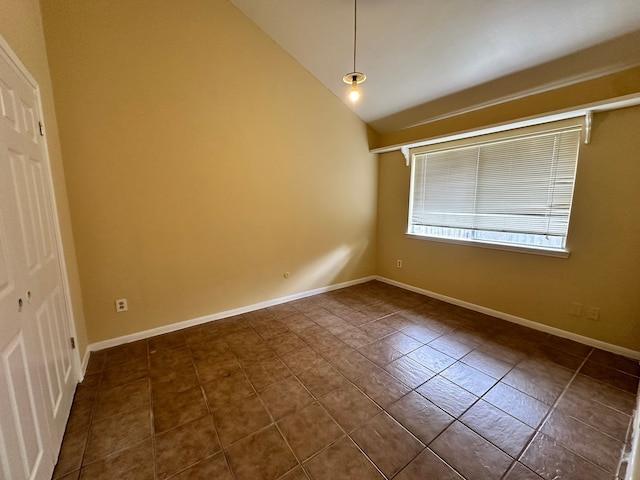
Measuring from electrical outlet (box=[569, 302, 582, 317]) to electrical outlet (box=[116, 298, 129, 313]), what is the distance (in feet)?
14.1

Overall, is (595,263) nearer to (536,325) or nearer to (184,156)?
(536,325)

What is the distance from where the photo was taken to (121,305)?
252 centimetres

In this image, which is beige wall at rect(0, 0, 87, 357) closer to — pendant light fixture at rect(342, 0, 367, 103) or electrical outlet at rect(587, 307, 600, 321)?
pendant light fixture at rect(342, 0, 367, 103)

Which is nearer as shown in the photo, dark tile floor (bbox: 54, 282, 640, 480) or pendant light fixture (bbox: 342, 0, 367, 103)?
dark tile floor (bbox: 54, 282, 640, 480)

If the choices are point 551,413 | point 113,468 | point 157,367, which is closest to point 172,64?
point 157,367

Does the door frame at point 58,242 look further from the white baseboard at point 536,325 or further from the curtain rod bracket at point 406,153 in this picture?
the white baseboard at point 536,325

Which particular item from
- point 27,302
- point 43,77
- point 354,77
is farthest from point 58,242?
point 354,77

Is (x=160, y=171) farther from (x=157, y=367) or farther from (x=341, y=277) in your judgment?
(x=341, y=277)

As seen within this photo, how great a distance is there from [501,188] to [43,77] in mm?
4188

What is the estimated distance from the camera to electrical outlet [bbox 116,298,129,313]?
8.22ft

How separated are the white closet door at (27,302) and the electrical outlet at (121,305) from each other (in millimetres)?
739

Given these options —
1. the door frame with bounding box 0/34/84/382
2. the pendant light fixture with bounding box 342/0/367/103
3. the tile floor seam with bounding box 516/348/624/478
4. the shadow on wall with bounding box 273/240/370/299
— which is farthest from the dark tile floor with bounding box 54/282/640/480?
the pendant light fixture with bounding box 342/0/367/103

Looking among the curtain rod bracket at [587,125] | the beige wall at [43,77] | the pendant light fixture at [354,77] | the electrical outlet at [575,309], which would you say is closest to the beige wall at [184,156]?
the beige wall at [43,77]

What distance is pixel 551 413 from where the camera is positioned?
5.68 ft
